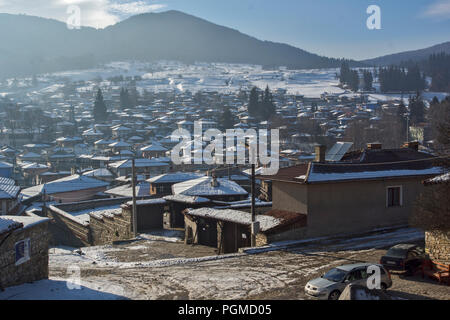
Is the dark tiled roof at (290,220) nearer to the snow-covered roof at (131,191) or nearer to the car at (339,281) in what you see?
the car at (339,281)

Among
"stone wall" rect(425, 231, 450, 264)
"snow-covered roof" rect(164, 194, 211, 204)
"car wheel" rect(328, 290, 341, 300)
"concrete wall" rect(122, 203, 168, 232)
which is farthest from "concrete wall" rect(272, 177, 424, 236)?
"concrete wall" rect(122, 203, 168, 232)

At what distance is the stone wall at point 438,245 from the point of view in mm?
15383

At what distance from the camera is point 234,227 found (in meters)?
22.7

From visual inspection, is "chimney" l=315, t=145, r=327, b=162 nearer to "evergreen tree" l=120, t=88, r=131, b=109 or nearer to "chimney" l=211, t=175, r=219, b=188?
"chimney" l=211, t=175, r=219, b=188

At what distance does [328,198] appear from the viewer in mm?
21547

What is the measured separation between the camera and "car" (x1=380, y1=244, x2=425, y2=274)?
14.6 metres

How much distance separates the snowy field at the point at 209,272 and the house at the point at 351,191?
3.10 ft

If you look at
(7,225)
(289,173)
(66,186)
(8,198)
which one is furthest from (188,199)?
(66,186)

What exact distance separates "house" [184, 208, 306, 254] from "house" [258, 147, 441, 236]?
78cm

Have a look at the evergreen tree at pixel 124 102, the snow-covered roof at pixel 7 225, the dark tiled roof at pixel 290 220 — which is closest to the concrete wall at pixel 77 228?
the dark tiled roof at pixel 290 220

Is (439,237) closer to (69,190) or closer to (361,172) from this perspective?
(361,172)

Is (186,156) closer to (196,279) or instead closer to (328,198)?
(328,198)
